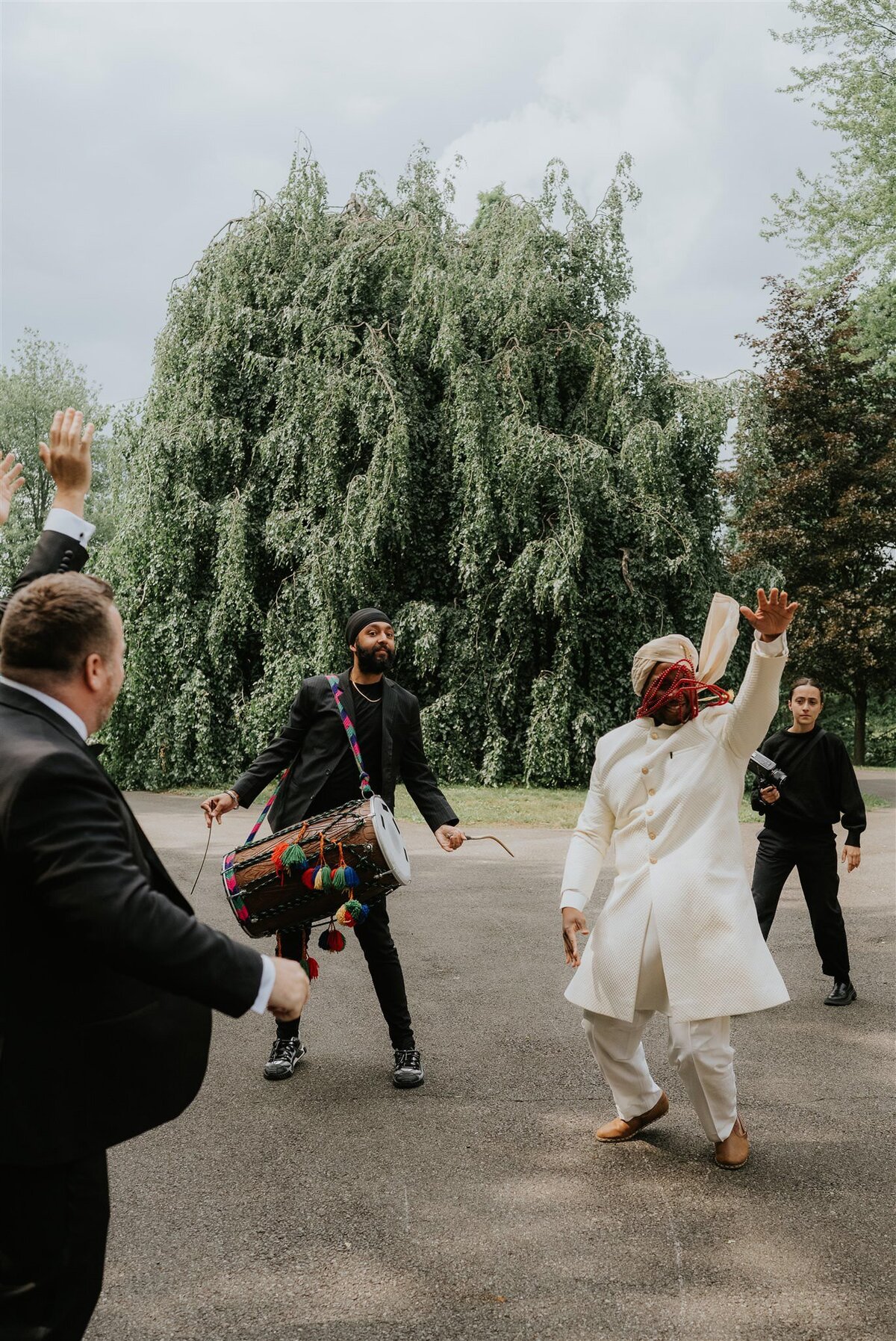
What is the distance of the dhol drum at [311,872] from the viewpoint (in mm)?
4129

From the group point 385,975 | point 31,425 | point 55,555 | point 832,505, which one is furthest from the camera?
point 31,425

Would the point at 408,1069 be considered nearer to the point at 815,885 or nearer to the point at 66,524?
the point at 815,885

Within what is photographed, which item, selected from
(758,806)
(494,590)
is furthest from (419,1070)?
(494,590)

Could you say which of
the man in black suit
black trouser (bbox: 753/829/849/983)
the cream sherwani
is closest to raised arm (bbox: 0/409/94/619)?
the man in black suit

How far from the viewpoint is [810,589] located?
83.2 feet

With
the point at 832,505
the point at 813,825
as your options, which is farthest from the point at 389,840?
the point at 832,505

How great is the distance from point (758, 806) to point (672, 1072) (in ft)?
6.00

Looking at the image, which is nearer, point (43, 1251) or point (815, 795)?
point (43, 1251)

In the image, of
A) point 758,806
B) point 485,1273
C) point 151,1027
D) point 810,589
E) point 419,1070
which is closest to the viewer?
point 151,1027

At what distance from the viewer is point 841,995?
5.80 m

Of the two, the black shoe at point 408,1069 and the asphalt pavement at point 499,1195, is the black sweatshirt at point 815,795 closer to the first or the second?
the asphalt pavement at point 499,1195

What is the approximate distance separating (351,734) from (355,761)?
0.51 ft

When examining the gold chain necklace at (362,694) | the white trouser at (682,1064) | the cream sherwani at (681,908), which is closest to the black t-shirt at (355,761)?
the gold chain necklace at (362,694)

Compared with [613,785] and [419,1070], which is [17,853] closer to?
[613,785]
